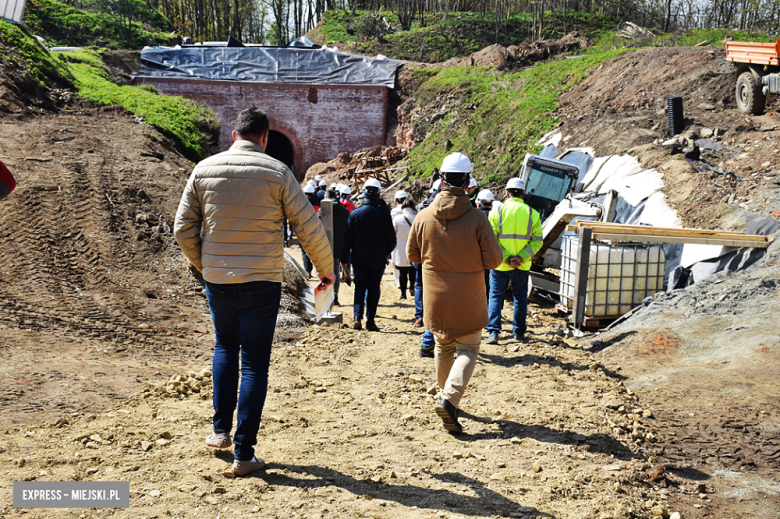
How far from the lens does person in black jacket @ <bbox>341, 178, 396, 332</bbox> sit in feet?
25.7

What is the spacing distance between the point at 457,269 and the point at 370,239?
354 centimetres

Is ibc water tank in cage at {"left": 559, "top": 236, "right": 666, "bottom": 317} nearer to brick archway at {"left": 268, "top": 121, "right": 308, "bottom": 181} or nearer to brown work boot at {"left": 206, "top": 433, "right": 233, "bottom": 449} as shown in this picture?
brown work boot at {"left": 206, "top": 433, "right": 233, "bottom": 449}

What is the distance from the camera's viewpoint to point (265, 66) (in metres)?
28.6

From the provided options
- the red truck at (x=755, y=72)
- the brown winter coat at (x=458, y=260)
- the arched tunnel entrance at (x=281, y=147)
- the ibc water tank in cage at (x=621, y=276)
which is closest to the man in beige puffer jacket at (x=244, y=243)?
the brown winter coat at (x=458, y=260)

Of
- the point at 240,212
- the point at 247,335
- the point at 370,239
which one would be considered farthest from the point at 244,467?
the point at 370,239

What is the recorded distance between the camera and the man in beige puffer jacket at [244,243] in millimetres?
3311

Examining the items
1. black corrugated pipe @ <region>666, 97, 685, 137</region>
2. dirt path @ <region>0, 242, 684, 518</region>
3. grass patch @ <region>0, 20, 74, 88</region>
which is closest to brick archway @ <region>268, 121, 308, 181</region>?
grass patch @ <region>0, 20, 74, 88</region>

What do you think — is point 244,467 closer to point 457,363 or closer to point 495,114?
point 457,363

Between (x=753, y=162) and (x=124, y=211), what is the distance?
11007 mm

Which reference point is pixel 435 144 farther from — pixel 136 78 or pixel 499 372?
pixel 499 372

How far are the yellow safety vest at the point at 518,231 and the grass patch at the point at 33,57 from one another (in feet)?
44.3

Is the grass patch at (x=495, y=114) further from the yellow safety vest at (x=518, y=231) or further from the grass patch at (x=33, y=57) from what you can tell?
the grass patch at (x=33, y=57)

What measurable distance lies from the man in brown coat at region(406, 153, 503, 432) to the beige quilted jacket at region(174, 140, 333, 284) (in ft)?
4.38

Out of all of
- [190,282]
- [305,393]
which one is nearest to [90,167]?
[190,282]
